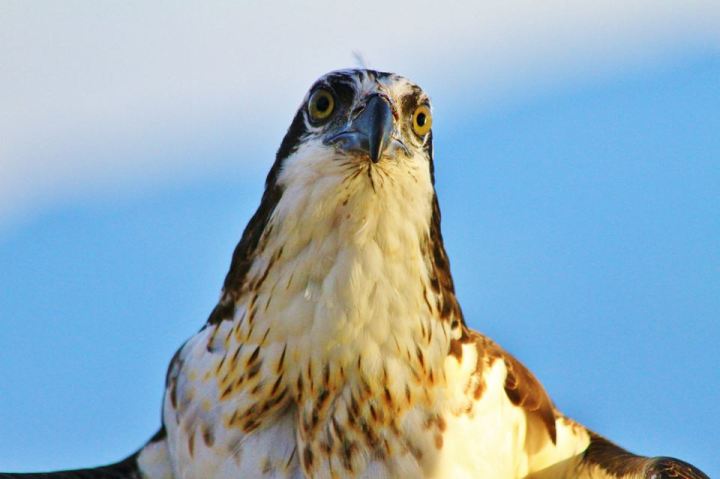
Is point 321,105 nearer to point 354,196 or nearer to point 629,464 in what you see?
point 354,196

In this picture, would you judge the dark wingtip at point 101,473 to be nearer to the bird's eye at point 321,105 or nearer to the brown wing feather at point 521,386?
the brown wing feather at point 521,386

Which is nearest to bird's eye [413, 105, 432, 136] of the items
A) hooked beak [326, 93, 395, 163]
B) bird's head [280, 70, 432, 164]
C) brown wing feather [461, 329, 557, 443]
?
bird's head [280, 70, 432, 164]

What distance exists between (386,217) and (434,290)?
1.78 feet

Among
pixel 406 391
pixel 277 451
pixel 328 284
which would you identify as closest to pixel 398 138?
pixel 328 284

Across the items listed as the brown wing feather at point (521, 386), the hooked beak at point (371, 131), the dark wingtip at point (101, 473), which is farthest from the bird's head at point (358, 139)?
the dark wingtip at point (101, 473)

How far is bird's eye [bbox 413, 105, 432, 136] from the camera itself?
6309mm

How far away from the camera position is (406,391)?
6.22 m

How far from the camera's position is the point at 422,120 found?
635 centimetres

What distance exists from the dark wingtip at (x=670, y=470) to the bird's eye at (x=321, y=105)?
2.84m

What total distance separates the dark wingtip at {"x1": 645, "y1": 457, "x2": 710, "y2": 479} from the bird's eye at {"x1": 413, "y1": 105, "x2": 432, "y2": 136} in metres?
2.42

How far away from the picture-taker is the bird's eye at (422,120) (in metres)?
6.31

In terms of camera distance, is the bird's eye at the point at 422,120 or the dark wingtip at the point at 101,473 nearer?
the bird's eye at the point at 422,120

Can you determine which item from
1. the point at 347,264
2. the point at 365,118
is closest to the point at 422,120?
the point at 365,118

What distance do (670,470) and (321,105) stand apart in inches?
115
